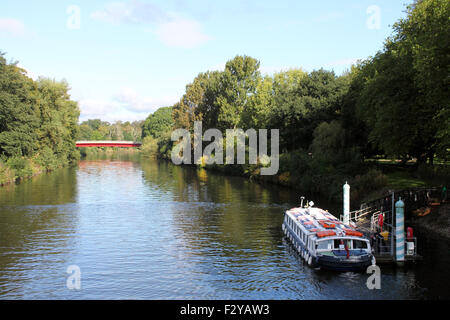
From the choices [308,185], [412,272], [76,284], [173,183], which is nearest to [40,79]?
[173,183]

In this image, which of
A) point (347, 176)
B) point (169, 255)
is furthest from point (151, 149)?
point (169, 255)

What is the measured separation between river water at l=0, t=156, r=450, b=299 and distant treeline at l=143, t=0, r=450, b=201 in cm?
1067

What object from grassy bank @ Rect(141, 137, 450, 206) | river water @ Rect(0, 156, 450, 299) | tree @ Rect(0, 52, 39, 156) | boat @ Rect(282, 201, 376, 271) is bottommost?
river water @ Rect(0, 156, 450, 299)

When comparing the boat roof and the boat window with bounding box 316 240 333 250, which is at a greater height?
the boat roof

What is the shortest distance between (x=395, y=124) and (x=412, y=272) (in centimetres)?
2240

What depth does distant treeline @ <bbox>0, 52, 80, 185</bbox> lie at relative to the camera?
76375 millimetres

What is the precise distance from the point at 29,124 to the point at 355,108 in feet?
191

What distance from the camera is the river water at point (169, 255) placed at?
2681cm

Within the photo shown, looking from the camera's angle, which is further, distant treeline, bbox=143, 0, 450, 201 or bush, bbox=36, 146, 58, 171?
bush, bbox=36, 146, 58, 171

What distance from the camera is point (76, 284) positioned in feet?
90.9

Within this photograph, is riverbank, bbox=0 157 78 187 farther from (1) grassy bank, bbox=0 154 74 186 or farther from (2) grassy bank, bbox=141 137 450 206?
(2) grassy bank, bbox=141 137 450 206

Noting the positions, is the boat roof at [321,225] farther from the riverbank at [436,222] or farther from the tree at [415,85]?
the tree at [415,85]

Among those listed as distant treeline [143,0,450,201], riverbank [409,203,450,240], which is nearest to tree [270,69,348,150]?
distant treeline [143,0,450,201]
